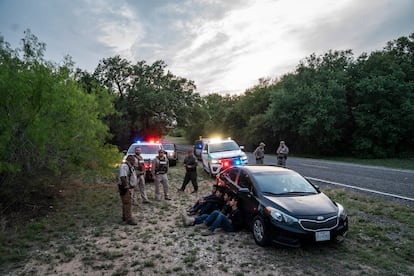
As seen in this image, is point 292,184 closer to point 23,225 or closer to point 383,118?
point 23,225

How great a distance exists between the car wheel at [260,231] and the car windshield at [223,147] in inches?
329

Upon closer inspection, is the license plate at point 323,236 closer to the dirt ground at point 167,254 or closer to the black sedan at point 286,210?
the black sedan at point 286,210

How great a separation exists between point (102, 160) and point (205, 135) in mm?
44902

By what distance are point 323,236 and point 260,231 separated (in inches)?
43.4

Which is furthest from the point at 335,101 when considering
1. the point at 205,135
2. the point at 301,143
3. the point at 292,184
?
the point at 205,135

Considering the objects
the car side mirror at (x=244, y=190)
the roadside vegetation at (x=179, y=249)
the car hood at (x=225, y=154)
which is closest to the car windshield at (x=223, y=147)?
the car hood at (x=225, y=154)

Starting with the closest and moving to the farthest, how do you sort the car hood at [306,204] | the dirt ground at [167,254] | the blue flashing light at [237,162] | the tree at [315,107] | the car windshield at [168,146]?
the dirt ground at [167,254]
the car hood at [306,204]
the blue flashing light at [237,162]
the car windshield at [168,146]
the tree at [315,107]

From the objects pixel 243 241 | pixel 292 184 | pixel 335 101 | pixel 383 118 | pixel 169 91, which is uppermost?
pixel 169 91

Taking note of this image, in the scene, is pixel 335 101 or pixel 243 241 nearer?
pixel 243 241

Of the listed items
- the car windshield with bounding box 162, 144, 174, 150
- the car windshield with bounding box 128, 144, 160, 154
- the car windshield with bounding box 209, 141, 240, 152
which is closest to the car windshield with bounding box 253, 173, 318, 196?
the car windshield with bounding box 209, 141, 240, 152

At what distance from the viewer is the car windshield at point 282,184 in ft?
19.5

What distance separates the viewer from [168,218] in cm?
742

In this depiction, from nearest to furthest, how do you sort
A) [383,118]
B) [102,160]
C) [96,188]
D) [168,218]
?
[168,218]
[102,160]
[96,188]
[383,118]

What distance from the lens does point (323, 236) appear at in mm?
4836
